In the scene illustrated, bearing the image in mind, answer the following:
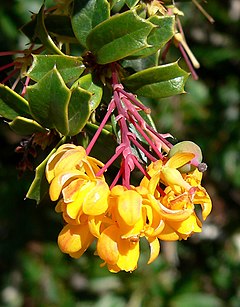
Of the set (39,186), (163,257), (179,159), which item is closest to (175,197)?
(179,159)

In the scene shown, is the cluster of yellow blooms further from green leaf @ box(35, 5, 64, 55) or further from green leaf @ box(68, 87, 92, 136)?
green leaf @ box(35, 5, 64, 55)

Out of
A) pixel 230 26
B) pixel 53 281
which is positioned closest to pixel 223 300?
pixel 53 281

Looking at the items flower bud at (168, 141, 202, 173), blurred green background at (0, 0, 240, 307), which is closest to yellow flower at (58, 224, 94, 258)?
flower bud at (168, 141, 202, 173)

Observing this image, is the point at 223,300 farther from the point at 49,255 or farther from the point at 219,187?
the point at 49,255

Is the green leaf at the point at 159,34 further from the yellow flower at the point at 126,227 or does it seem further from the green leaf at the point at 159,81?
the yellow flower at the point at 126,227

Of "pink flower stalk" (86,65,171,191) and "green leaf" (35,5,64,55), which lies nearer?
"pink flower stalk" (86,65,171,191)

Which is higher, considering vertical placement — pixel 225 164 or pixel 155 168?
pixel 155 168
